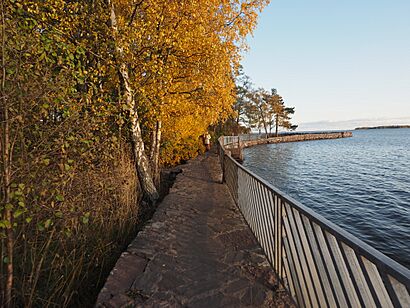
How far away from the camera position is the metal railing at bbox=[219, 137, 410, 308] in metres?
1.17

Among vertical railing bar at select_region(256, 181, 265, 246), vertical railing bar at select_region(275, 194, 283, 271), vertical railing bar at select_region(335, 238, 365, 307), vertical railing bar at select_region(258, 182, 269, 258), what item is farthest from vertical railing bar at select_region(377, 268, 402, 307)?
vertical railing bar at select_region(256, 181, 265, 246)

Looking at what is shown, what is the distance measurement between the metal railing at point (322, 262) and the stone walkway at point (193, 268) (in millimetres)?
398

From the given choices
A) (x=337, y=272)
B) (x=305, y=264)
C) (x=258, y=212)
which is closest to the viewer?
(x=337, y=272)

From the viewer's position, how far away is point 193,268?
3305mm

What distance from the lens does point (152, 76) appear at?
6273 millimetres

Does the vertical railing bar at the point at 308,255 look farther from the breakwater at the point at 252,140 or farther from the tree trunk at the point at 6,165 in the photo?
the breakwater at the point at 252,140

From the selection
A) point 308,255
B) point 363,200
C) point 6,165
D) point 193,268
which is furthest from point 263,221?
point 363,200

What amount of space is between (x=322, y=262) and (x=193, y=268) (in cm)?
203

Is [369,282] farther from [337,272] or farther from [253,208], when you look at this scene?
[253,208]

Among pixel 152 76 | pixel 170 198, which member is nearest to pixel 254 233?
pixel 170 198

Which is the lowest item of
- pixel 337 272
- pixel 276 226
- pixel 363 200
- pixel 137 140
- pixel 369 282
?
pixel 363 200

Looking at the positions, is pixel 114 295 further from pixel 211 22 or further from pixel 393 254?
pixel 211 22

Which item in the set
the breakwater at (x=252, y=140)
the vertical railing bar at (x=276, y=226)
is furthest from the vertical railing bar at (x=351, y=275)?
the breakwater at (x=252, y=140)

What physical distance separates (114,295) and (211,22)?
949 cm
